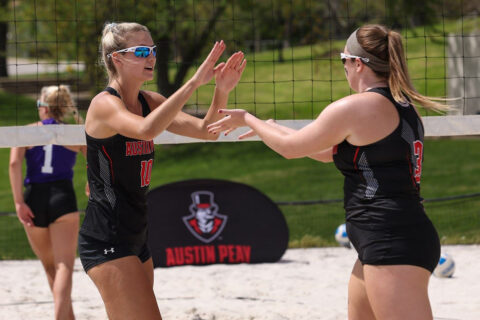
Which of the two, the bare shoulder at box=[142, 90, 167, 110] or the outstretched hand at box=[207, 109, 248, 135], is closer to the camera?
the outstretched hand at box=[207, 109, 248, 135]

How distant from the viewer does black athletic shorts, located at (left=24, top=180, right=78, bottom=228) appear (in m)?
4.96

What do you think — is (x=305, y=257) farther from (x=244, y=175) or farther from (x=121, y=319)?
(x=244, y=175)

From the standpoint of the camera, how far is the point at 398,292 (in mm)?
2801

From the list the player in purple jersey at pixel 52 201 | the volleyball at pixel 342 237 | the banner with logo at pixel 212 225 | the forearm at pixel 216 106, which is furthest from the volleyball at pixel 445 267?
the forearm at pixel 216 106

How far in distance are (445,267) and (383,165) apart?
4.06 meters

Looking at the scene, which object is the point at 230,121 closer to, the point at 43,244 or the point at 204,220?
the point at 43,244

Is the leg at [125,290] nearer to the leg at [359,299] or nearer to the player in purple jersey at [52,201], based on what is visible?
the leg at [359,299]

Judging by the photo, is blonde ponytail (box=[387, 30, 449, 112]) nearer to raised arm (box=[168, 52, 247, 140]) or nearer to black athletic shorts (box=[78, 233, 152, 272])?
raised arm (box=[168, 52, 247, 140])

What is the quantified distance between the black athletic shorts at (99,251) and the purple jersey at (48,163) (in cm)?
196

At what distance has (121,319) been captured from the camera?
10.2 ft

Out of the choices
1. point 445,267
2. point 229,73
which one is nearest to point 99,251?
point 229,73

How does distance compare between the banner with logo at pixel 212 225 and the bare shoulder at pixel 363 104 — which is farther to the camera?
the banner with logo at pixel 212 225

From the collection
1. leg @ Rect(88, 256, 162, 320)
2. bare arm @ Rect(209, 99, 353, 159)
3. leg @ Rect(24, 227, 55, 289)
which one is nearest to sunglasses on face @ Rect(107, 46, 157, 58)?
bare arm @ Rect(209, 99, 353, 159)

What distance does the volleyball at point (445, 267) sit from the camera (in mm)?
6604
